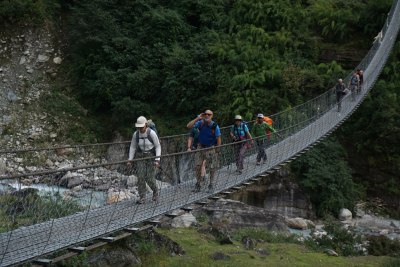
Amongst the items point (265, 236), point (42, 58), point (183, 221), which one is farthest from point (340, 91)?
point (42, 58)

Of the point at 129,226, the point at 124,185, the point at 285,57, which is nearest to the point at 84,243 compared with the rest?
the point at 129,226

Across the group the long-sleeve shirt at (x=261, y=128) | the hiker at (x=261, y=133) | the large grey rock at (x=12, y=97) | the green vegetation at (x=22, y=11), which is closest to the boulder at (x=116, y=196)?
the hiker at (x=261, y=133)

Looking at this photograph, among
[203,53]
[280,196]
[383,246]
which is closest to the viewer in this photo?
[383,246]

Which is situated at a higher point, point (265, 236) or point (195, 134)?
point (195, 134)

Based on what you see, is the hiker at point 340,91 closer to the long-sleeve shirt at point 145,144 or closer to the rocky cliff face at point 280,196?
the rocky cliff face at point 280,196

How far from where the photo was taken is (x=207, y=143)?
6.85 meters

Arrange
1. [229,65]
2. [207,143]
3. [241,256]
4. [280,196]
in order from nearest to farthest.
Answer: [207,143]
[241,256]
[280,196]
[229,65]

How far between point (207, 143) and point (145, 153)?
110 cm

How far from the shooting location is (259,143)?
8.25 meters

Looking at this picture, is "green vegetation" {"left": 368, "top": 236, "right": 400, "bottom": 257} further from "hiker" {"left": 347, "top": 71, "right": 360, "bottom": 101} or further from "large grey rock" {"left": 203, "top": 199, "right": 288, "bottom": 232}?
"hiker" {"left": 347, "top": 71, "right": 360, "bottom": 101}

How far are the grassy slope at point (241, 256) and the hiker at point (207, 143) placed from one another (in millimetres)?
1283

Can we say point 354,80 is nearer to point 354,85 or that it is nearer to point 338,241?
point 354,85

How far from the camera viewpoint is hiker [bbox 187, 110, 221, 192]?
6.61 metres

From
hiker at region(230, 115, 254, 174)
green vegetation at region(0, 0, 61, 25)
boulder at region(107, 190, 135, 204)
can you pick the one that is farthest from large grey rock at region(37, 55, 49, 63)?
boulder at region(107, 190, 135, 204)
